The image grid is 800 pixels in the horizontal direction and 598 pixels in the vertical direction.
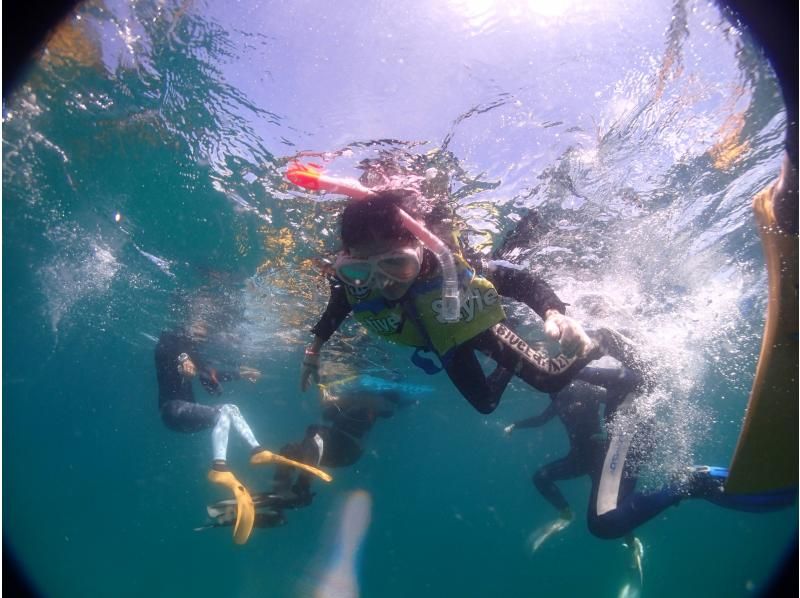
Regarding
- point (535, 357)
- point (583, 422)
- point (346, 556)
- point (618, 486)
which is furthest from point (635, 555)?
point (346, 556)

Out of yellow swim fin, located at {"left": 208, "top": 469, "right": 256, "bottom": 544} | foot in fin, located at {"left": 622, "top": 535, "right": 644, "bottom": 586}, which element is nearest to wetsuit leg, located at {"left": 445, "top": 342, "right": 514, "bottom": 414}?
yellow swim fin, located at {"left": 208, "top": 469, "right": 256, "bottom": 544}

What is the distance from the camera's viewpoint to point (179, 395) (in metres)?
11.0

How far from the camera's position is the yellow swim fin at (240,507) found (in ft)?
19.9

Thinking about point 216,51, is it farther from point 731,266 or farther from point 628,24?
point 731,266

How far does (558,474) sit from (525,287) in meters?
7.66

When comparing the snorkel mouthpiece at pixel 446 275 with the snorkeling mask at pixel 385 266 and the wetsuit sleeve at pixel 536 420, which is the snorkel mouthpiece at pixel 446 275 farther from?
the wetsuit sleeve at pixel 536 420

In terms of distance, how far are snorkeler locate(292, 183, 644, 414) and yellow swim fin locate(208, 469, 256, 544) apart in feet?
8.29

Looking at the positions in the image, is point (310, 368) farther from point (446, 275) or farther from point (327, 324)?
point (446, 275)

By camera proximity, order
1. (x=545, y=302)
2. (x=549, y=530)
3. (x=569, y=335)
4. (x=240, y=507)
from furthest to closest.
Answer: (x=549, y=530), (x=240, y=507), (x=545, y=302), (x=569, y=335)

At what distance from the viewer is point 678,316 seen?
15094 millimetres

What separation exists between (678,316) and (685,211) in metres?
7.75

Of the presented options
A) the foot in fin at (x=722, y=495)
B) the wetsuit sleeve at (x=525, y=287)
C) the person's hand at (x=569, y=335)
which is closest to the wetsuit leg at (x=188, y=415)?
the wetsuit sleeve at (x=525, y=287)

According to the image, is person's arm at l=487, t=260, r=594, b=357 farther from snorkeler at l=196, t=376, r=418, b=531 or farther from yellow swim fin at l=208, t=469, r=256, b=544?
yellow swim fin at l=208, t=469, r=256, b=544

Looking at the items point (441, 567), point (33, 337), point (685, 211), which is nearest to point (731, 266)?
point (685, 211)
